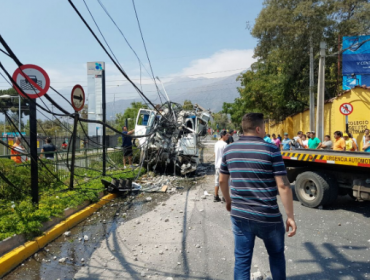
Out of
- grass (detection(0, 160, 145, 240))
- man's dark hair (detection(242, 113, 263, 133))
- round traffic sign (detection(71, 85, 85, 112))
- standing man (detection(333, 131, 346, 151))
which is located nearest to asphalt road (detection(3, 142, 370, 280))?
grass (detection(0, 160, 145, 240))

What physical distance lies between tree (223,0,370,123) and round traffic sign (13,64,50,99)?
49.1 ft

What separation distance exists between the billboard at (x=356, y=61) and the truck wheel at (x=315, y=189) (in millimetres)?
10630

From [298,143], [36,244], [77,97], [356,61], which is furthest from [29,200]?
[356,61]

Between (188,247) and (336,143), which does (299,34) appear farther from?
(188,247)

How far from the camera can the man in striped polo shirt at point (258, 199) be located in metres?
2.55

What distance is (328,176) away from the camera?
6254 mm

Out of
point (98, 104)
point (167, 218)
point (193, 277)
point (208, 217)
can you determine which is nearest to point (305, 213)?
point (208, 217)

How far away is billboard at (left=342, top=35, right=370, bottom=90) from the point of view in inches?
571

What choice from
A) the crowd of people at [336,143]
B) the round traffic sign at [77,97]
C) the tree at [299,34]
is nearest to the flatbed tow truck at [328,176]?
the crowd of people at [336,143]

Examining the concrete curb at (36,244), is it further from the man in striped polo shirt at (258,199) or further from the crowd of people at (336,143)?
the crowd of people at (336,143)

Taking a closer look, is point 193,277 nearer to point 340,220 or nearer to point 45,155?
point 340,220

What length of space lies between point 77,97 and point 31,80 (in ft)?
Answer: 4.76

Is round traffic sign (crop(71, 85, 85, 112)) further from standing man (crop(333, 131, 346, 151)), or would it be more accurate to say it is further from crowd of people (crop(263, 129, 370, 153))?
standing man (crop(333, 131, 346, 151))

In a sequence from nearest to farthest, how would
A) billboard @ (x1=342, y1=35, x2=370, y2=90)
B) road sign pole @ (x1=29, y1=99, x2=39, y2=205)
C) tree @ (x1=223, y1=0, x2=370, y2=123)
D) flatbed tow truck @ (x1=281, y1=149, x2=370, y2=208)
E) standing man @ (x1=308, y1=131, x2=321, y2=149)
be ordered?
road sign pole @ (x1=29, y1=99, x2=39, y2=205)
flatbed tow truck @ (x1=281, y1=149, x2=370, y2=208)
standing man @ (x1=308, y1=131, x2=321, y2=149)
billboard @ (x1=342, y1=35, x2=370, y2=90)
tree @ (x1=223, y1=0, x2=370, y2=123)
